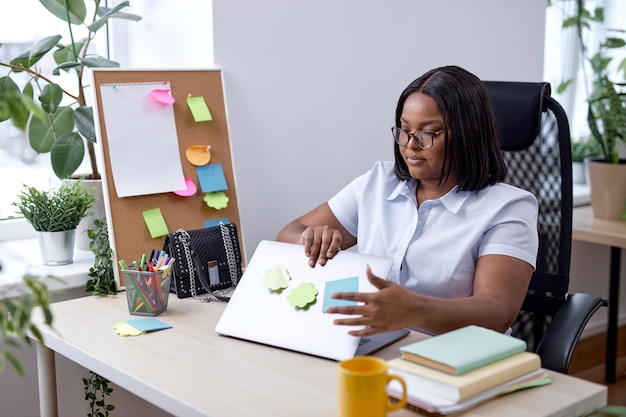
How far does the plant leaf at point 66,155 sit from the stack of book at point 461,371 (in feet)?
3.54

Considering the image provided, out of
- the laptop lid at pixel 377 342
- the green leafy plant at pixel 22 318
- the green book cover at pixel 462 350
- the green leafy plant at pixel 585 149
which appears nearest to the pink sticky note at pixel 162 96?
the laptop lid at pixel 377 342

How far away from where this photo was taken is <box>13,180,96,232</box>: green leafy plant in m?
1.83

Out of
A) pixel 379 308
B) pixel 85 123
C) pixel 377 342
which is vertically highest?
pixel 85 123

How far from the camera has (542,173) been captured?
1822mm

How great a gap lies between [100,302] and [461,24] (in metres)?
1.55

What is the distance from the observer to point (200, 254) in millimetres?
1782

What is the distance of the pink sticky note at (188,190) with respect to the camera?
6.44ft

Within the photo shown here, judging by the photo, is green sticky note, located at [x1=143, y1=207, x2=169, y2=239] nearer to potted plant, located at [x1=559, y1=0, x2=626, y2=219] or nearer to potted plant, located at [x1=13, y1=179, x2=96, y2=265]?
potted plant, located at [x1=13, y1=179, x2=96, y2=265]

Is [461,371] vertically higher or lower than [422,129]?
lower

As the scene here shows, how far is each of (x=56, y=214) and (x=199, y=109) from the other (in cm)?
46

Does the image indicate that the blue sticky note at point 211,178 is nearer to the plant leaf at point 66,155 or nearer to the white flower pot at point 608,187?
the plant leaf at point 66,155

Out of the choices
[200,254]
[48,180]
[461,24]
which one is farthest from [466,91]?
[48,180]

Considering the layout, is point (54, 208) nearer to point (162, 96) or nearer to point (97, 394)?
point (162, 96)

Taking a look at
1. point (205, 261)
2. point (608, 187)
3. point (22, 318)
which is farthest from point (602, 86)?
point (22, 318)
